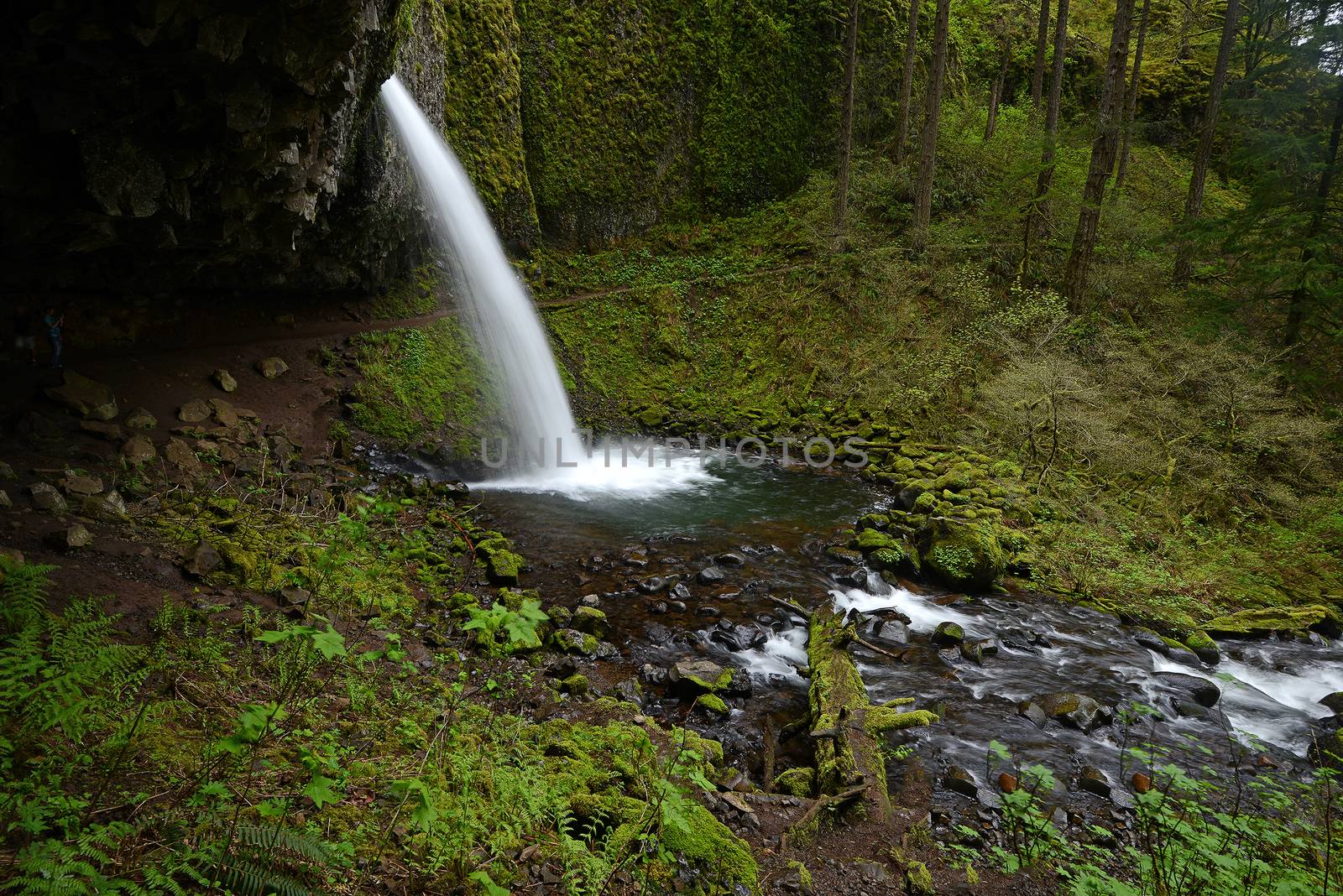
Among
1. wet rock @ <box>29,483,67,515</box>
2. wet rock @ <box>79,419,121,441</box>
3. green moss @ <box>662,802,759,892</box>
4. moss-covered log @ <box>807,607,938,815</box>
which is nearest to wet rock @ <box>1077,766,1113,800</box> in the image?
moss-covered log @ <box>807,607,938,815</box>

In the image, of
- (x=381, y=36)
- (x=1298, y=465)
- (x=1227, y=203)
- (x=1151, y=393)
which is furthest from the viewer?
(x=1227, y=203)

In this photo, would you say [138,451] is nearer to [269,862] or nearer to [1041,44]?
[269,862]

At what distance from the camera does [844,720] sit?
16.9 feet

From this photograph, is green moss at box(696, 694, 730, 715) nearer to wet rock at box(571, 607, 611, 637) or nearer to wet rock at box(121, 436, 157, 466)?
wet rock at box(571, 607, 611, 637)

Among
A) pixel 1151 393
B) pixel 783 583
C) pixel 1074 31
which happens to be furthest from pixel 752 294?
pixel 1074 31

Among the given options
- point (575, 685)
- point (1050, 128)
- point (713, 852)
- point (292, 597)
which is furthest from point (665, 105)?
point (713, 852)

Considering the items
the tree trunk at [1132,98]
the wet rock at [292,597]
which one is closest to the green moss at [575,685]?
the wet rock at [292,597]

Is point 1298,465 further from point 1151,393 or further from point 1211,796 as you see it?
point 1211,796

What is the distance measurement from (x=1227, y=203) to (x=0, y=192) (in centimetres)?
3065

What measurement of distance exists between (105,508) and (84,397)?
101 inches

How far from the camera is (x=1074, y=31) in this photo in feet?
83.2

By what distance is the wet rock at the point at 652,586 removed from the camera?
7.79 meters

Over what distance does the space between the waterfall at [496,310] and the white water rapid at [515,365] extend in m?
0.02

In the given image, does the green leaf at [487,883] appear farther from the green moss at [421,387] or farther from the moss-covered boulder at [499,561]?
the green moss at [421,387]
